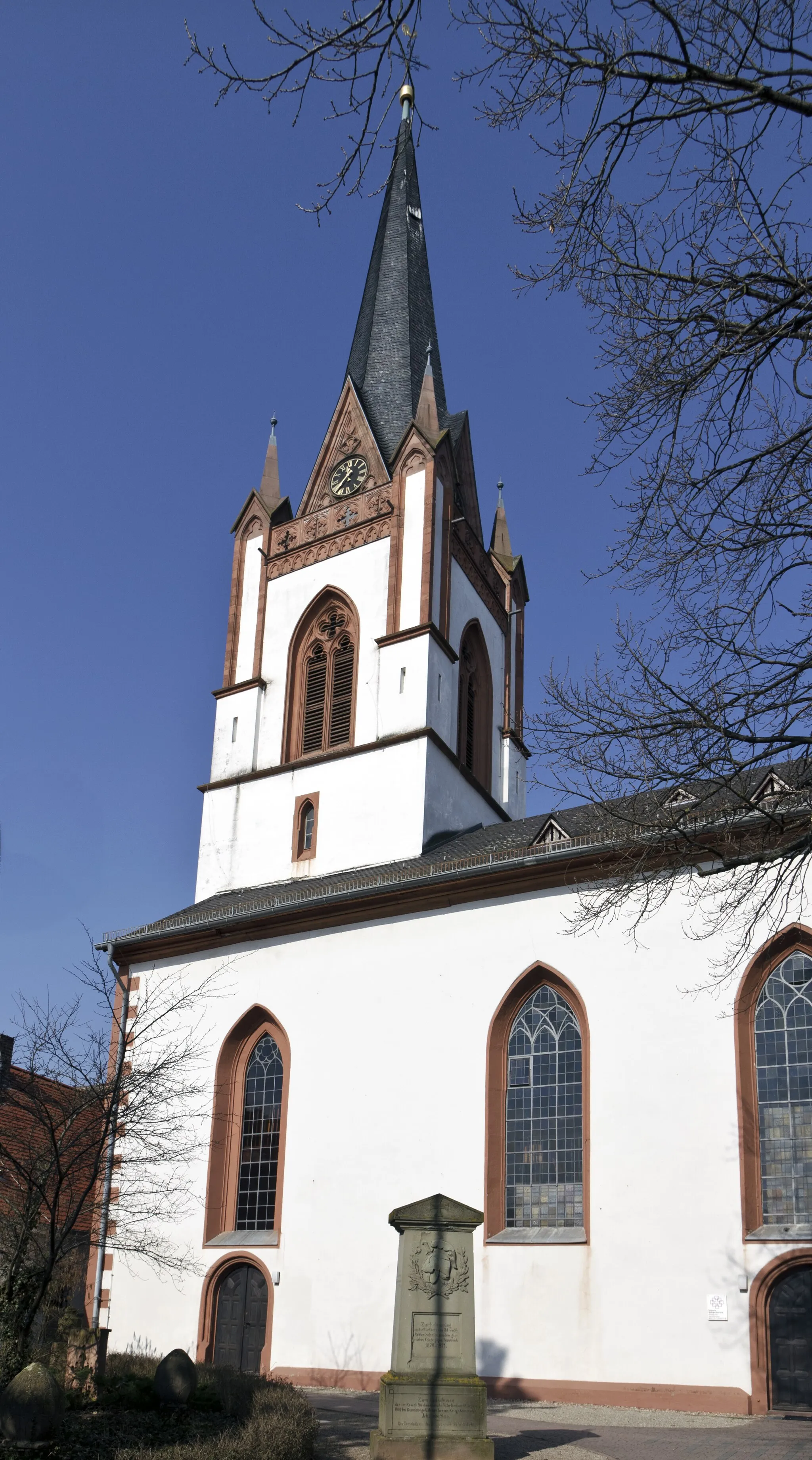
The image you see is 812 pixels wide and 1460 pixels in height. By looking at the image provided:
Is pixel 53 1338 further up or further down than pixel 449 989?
further down

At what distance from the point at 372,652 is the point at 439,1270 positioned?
17411 mm

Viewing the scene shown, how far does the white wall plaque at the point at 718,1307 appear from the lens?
1596 centimetres

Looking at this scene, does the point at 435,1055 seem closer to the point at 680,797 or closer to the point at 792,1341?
the point at 792,1341

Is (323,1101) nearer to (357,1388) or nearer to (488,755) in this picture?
(357,1388)

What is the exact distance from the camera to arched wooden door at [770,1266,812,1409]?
15383 millimetres

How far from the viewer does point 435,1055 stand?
65.2 feet

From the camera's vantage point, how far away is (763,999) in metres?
17.3

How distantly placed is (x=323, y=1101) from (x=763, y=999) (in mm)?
7324

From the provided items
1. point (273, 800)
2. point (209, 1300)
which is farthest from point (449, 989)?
point (273, 800)

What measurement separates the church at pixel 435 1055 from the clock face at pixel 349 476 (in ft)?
2.39

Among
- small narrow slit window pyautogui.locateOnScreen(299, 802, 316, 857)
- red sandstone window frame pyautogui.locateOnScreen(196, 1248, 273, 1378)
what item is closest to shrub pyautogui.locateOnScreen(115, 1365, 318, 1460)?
red sandstone window frame pyautogui.locateOnScreen(196, 1248, 273, 1378)

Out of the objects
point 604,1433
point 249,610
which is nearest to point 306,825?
point 249,610

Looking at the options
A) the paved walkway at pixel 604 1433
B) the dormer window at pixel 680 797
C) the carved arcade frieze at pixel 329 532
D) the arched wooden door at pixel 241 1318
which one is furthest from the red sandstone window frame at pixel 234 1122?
the dormer window at pixel 680 797

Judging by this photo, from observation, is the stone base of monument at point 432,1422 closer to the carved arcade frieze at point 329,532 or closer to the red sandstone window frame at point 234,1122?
the red sandstone window frame at point 234,1122
